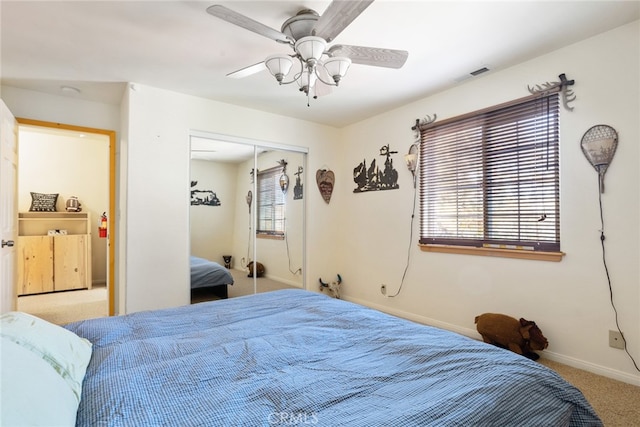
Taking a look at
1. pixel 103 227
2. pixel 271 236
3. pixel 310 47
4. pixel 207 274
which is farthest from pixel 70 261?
pixel 310 47

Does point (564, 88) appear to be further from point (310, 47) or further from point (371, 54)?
point (310, 47)

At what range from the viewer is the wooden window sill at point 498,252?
2.58 meters

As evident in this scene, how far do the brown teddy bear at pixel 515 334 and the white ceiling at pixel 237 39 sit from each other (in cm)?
204

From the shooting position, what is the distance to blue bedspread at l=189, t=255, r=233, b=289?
347 cm

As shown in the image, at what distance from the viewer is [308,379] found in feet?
3.67

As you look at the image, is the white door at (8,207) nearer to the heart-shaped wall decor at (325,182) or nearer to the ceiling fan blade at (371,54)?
the ceiling fan blade at (371,54)

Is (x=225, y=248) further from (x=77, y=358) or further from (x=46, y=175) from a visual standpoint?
(x=46, y=175)

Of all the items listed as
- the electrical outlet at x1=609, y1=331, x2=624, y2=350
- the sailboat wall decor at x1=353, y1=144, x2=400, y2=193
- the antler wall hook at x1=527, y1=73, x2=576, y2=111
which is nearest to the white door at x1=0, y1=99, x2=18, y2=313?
the sailboat wall decor at x1=353, y1=144, x2=400, y2=193

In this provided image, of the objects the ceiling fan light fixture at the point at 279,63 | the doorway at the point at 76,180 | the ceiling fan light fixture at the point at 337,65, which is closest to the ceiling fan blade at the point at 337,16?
the ceiling fan light fixture at the point at 337,65

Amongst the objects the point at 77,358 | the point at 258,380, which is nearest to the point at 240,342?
the point at 258,380

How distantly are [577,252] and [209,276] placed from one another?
3476mm

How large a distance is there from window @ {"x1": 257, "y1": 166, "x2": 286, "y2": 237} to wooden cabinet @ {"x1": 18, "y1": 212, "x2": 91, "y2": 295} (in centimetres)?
339

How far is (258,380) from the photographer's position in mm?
1109

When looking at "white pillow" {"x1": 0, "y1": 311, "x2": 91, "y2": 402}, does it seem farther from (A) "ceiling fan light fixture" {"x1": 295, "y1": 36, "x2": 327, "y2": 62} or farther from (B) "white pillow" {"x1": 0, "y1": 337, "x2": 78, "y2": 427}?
(A) "ceiling fan light fixture" {"x1": 295, "y1": 36, "x2": 327, "y2": 62}
